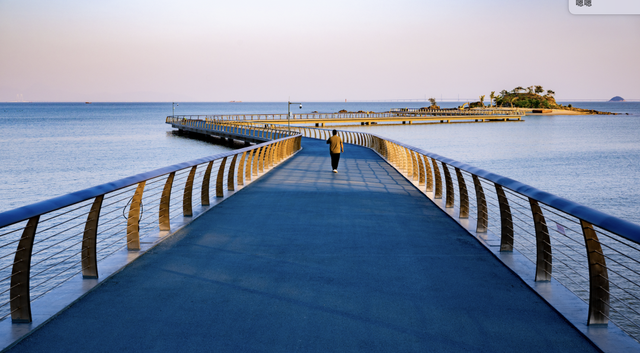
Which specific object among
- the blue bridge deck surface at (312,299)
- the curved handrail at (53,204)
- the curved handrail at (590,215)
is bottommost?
the blue bridge deck surface at (312,299)

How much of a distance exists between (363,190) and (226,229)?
529 cm

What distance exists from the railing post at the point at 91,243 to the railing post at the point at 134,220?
0.89m

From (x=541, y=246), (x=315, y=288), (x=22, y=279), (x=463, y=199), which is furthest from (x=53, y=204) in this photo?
(x=463, y=199)

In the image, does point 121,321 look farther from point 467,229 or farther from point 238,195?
point 238,195

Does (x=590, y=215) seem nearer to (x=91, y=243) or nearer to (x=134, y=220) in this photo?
(x=91, y=243)

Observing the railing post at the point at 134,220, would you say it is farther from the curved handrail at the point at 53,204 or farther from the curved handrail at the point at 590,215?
the curved handrail at the point at 590,215

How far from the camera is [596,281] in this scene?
12.4 feet

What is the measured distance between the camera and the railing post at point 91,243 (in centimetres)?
486

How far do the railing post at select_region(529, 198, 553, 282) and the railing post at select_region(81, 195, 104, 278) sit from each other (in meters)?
4.25

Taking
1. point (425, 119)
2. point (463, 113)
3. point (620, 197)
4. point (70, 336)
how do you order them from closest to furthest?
1. point (70, 336)
2. point (620, 197)
3. point (425, 119)
4. point (463, 113)

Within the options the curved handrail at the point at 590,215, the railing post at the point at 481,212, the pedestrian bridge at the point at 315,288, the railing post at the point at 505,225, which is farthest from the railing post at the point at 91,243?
the railing post at the point at 481,212

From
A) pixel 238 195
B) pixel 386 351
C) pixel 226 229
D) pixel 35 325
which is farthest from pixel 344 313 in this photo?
pixel 238 195

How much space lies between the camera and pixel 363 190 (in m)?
12.1

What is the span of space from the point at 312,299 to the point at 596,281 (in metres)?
2.27
